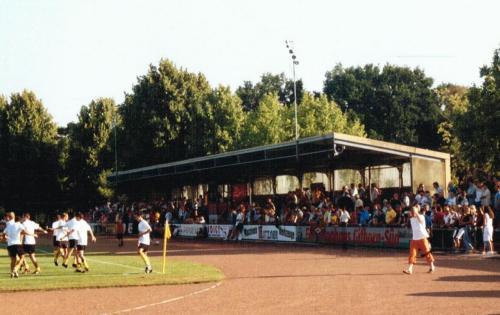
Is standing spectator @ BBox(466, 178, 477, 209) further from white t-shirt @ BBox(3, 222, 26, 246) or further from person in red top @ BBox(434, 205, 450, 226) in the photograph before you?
white t-shirt @ BBox(3, 222, 26, 246)

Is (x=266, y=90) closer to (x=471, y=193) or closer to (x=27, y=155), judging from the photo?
(x=27, y=155)

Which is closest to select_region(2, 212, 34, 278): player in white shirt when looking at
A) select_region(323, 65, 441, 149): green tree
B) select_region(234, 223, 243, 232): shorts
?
select_region(234, 223, 243, 232): shorts

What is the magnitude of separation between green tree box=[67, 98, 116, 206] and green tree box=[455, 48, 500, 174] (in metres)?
40.2

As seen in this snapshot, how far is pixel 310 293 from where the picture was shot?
57.2 ft

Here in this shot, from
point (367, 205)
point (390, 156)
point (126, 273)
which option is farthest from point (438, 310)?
point (390, 156)

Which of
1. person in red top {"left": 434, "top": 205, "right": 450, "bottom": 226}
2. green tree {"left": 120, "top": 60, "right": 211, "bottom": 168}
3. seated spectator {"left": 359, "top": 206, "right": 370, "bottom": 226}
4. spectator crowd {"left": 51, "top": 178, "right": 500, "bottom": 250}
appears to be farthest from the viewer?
green tree {"left": 120, "top": 60, "right": 211, "bottom": 168}

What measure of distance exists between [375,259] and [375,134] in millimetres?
54667

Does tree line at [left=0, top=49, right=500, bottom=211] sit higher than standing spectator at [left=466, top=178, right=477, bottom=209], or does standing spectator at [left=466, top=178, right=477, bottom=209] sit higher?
tree line at [left=0, top=49, right=500, bottom=211]

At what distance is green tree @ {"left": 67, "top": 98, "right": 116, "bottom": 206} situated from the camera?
75.3 metres

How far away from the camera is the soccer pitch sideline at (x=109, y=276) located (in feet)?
67.0

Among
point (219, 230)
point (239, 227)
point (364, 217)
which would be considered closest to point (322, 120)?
point (219, 230)

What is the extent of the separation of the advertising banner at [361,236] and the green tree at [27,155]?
4591cm

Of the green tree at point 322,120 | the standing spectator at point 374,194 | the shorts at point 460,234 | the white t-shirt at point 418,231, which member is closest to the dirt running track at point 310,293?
the white t-shirt at point 418,231

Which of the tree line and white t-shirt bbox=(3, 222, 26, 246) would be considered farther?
the tree line
